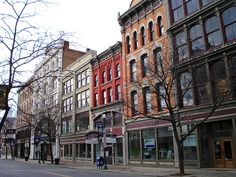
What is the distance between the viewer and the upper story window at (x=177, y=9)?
96.1 ft

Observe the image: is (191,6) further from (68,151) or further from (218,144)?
(68,151)

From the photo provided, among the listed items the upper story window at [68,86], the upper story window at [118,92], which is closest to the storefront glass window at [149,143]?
the upper story window at [118,92]

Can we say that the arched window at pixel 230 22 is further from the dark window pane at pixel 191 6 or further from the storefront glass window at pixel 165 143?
the storefront glass window at pixel 165 143

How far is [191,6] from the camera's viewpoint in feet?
92.5

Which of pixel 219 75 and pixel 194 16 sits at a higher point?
pixel 194 16

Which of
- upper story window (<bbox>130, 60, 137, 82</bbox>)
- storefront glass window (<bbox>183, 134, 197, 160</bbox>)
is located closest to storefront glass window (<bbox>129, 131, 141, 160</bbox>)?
upper story window (<bbox>130, 60, 137, 82</bbox>)

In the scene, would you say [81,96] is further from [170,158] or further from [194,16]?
[194,16]

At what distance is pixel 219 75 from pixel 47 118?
93.2ft

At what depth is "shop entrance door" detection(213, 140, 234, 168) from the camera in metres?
24.1

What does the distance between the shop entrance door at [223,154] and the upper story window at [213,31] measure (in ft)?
26.5

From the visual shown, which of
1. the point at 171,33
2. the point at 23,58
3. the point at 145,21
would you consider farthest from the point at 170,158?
the point at 23,58

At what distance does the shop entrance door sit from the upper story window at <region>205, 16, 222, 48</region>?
807 cm

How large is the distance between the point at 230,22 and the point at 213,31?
165 cm

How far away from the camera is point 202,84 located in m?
25.9
